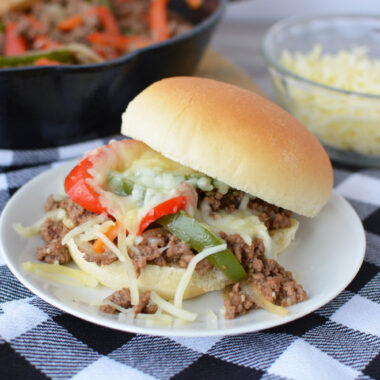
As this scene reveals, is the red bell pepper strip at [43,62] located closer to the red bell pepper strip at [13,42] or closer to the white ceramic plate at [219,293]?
the red bell pepper strip at [13,42]

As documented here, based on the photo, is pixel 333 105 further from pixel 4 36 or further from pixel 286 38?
pixel 4 36

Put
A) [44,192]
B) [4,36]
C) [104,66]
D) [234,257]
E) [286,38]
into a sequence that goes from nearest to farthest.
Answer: [234,257] → [44,192] → [104,66] → [4,36] → [286,38]

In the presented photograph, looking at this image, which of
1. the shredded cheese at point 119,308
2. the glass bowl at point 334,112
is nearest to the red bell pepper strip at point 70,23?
the glass bowl at point 334,112

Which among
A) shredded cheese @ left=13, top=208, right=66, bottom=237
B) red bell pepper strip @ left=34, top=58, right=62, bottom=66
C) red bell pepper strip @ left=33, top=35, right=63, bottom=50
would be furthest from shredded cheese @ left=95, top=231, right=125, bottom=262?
red bell pepper strip @ left=33, top=35, right=63, bottom=50

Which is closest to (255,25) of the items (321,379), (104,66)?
(104,66)

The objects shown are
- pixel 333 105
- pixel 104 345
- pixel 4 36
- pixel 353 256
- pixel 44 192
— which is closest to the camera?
pixel 104 345

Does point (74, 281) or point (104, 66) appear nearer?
point (74, 281)

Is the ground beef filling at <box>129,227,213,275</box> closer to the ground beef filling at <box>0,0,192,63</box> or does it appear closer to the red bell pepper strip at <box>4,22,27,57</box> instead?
the ground beef filling at <box>0,0,192,63</box>
